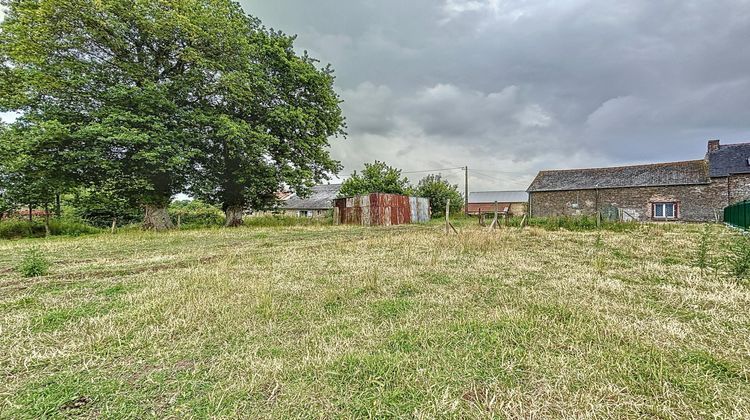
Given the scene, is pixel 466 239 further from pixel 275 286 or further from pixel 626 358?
pixel 626 358

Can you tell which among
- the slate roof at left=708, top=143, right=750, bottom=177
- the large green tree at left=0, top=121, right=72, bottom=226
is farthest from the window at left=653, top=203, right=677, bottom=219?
the large green tree at left=0, top=121, right=72, bottom=226

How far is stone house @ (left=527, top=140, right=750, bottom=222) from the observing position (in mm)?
25109

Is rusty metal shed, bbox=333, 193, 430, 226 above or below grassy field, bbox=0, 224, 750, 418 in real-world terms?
above

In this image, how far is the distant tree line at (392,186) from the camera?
3228cm

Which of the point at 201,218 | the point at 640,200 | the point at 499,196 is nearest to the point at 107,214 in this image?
the point at 201,218

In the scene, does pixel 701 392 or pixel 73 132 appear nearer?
pixel 701 392

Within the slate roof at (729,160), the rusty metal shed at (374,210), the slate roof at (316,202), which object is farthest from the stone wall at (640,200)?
the slate roof at (316,202)

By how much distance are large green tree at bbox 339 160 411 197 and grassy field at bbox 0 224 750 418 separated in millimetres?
27133

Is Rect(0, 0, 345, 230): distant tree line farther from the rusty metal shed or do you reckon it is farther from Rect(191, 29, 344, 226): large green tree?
the rusty metal shed

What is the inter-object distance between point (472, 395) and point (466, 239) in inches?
299

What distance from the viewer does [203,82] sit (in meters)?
14.8

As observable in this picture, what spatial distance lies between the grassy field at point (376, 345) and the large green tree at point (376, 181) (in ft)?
89.0

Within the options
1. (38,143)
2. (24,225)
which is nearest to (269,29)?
(38,143)

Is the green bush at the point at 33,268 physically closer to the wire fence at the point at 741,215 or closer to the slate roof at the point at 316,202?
the wire fence at the point at 741,215
